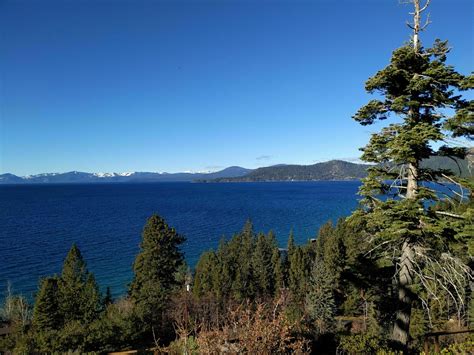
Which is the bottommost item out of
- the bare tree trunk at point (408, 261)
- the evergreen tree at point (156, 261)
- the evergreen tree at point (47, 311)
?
the evergreen tree at point (47, 311)

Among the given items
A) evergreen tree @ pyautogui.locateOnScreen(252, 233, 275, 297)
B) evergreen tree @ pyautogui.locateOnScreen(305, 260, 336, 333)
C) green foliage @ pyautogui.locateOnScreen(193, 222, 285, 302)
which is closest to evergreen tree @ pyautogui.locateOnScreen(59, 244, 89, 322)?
green foliage @ pyautogui.locateOnScreen(193, 222, 285, 302)

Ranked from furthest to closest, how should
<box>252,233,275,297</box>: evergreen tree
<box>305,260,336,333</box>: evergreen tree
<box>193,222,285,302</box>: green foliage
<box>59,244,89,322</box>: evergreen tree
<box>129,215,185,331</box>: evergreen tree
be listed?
<box>252,233,275,297</box>: evergreen tree
<box>193,222,285,302</box>: green foliage
<box>305,260,336,333</box>: evergreen tree
<box>129,215,185,331</box>: evergreen tree
<box>59,244,89,322</box>: evergreen tree

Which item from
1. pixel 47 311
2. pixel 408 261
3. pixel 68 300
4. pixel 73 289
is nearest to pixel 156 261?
pixel 73 289

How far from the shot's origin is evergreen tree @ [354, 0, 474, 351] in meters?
7.69

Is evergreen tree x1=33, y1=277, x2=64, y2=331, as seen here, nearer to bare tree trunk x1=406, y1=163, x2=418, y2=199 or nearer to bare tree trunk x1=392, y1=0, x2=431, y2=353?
bare tree trunk x1=392, y1=0, x2=431, y2=353

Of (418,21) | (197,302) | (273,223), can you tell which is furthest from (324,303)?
(273,223)

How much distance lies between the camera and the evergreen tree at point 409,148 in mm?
7686

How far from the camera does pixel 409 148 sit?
7762 mm

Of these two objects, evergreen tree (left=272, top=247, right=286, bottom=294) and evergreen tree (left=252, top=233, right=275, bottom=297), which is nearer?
evergreen tree (left=272, top=247, right=286, bottom=294)

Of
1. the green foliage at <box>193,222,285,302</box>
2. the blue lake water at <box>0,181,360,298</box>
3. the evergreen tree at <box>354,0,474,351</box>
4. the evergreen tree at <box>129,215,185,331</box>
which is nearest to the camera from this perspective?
the evergreen tree at <box>354,0,474,351</box>

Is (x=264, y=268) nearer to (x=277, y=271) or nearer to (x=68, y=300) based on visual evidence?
(x=277, y=271)

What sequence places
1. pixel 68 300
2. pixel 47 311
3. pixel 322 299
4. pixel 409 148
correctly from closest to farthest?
pixel 409 148 → pixel 47 311 → pixel 68 300 → pixel 322 299

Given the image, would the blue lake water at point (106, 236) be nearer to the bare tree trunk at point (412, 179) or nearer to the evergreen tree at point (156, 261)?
the evergreen tree at point (156, 261)

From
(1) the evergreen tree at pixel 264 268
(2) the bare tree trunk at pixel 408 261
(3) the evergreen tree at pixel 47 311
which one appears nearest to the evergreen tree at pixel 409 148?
(2) the bare tree trunk at pixel 408 261
